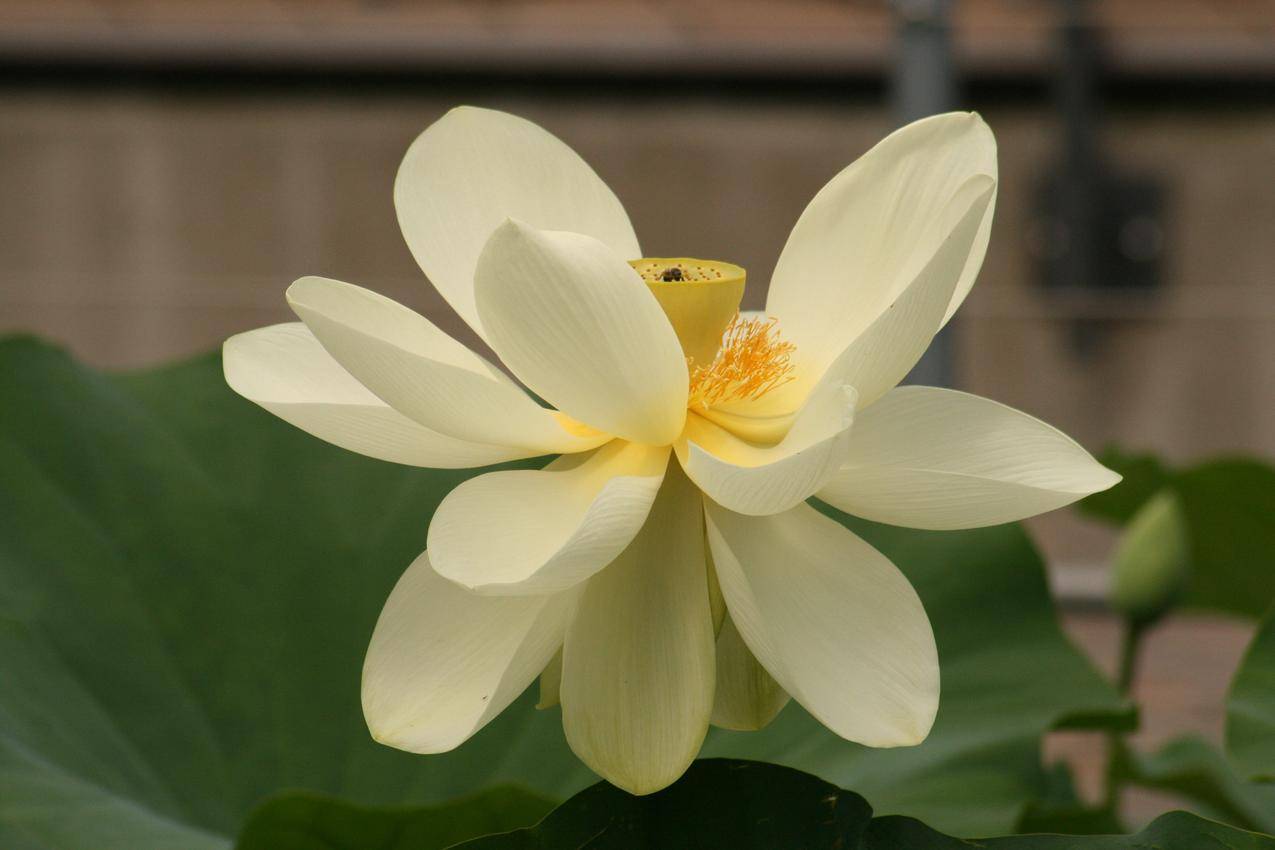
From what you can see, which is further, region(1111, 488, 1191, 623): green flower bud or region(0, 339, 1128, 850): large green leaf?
region(1111, 488, 1191, 623): green flower bud

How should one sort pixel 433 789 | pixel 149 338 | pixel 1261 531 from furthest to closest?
pixel 149 338, pixel 1261 531, pixel 433 789

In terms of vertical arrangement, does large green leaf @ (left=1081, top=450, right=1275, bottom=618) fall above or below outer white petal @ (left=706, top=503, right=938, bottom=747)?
below

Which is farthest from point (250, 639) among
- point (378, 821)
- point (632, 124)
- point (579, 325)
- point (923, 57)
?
point (632, 124)

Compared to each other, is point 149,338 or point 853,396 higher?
point 853,396

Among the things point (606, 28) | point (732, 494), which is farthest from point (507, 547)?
point (606, 28)

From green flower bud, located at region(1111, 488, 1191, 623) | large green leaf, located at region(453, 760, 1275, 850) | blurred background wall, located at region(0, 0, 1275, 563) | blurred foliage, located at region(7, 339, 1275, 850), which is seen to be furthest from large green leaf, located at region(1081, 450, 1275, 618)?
blurred background wall, located at region(0, 0, 1275, 563)

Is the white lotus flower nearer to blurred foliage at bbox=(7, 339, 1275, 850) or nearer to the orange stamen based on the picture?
the orange stamen

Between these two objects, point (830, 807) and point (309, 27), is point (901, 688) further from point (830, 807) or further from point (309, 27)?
point (309, 27)
